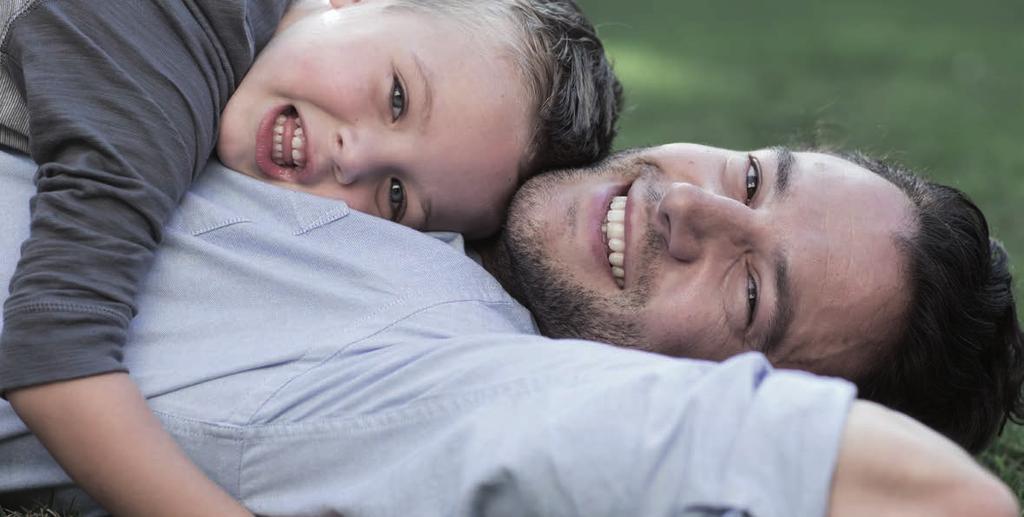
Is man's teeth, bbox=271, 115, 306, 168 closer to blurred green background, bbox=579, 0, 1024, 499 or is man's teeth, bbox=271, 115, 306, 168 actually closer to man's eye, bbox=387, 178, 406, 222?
man's eye, bbox=387, 178, 406, 222

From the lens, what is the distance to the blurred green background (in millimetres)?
7139

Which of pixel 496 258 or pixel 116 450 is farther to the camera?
pixel 496 258

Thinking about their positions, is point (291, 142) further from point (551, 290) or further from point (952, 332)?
point (952, 332)

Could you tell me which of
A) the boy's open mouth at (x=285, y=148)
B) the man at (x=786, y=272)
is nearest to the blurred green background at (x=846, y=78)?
the man at (x=786, y=272)

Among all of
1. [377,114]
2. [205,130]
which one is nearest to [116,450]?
[205,130]

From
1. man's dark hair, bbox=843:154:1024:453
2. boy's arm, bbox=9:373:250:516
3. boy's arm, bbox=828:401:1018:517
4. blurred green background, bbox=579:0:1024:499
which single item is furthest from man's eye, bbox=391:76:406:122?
blurred green background, bbox=579:0:1024:499

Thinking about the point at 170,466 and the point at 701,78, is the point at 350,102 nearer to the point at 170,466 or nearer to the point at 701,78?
the point at 170,466

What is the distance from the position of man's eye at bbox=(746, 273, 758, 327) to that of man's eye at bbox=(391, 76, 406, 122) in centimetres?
91

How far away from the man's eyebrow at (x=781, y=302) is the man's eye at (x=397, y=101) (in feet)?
3.10

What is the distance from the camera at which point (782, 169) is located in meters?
3.20

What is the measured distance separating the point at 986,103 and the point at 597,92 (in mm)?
5887

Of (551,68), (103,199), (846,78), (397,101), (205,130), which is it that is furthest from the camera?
(846,78)

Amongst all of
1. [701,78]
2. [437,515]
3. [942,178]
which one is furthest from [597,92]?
[701,78]

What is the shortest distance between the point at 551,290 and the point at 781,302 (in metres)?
0.55
